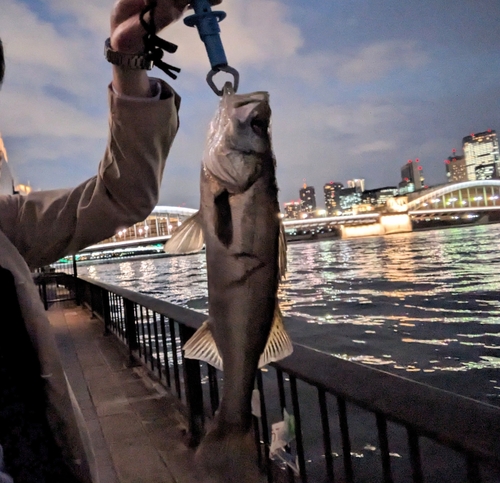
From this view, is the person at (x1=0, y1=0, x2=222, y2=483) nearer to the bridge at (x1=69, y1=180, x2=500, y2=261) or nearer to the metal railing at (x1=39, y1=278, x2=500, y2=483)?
the metal railing at (x1=39, y1=278, x2=500, y2=483)

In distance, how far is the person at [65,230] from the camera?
1.13 m

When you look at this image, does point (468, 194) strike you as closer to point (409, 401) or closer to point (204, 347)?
point (409, 401)

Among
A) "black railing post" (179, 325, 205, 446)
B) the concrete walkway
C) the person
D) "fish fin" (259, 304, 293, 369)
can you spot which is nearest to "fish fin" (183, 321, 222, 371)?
"fish fin" (259, 304, 293, 369)

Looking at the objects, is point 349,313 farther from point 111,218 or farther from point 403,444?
point 111,218

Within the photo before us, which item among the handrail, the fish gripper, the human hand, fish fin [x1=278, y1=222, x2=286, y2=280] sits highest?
the human hand

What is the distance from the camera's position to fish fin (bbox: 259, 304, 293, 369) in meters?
1.21

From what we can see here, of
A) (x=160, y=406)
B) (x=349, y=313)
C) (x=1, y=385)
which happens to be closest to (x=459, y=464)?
(x=160, y=406)

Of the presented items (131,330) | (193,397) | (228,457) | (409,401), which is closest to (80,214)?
(228,457)

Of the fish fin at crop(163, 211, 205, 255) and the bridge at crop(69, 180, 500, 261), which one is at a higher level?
the bridge at crop(69, 180, 500, 261)

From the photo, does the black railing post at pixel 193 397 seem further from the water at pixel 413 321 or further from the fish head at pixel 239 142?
the fish head at pixel 239 142

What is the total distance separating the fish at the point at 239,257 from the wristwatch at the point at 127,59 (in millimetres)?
246

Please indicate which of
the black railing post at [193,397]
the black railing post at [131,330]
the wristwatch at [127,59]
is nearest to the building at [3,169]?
the wristwatch at [127,59]

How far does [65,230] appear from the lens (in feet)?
4.86

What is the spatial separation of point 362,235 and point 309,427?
83614mm
